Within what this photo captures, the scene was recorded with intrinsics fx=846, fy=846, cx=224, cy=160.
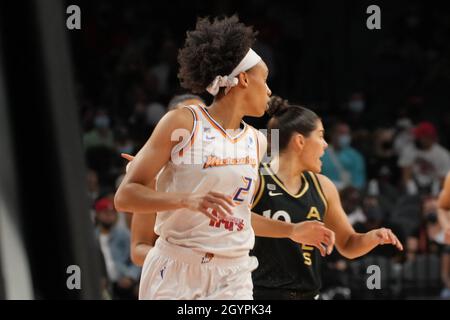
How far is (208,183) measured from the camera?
3.34 m

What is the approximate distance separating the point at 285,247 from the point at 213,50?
125 cm

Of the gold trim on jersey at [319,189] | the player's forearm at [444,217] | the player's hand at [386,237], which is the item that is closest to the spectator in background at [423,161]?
the player's forearm at [444,217]

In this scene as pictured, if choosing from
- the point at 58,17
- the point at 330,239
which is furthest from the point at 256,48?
the point at 58,17

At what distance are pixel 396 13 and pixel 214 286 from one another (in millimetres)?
12254

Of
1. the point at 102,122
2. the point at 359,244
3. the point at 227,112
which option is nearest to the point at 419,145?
the point at 102,122

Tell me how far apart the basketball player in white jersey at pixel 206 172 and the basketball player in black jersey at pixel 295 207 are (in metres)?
0.71

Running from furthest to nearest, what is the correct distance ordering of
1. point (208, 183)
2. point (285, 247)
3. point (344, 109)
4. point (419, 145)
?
point (344, 109), point (419, 145), point (285, 247), point (208, 183)

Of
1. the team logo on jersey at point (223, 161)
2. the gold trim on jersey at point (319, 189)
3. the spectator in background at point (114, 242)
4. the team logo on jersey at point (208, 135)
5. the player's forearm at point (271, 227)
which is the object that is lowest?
the spectator in background at point (114, 242)

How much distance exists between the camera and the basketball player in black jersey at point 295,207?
4.22 meters

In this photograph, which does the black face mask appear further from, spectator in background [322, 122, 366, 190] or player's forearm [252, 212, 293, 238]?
player's forearm [252, 212, 293, 238]

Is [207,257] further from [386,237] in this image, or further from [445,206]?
[445,206]

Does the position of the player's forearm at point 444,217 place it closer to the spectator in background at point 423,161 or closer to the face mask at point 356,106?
the spectator in background at point 423,161

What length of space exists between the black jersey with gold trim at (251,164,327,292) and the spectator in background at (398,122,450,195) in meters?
6.10
